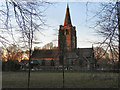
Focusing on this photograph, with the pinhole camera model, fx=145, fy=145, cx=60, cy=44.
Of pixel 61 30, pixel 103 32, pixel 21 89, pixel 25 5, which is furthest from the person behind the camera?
pixel 61 30

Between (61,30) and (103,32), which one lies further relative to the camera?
(61,30)

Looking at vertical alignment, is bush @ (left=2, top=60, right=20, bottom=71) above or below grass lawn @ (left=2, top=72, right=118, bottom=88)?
above

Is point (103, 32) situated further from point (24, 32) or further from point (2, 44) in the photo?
point (2, 44)

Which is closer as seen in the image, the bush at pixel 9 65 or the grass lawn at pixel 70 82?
the bush at pixel 9 65

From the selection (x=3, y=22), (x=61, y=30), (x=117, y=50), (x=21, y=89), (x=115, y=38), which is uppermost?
(x=61, y=30)

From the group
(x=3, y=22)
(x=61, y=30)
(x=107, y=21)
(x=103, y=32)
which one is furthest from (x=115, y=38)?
(x=61, y=30)

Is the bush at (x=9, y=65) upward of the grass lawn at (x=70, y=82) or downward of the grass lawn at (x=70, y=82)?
upward

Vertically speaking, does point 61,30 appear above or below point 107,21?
above

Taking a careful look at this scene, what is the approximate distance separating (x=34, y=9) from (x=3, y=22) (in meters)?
0.77

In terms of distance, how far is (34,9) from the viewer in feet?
10.7

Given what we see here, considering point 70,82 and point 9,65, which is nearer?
point 9,65

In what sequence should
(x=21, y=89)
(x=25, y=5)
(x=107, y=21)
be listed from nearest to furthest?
(x=25, y=5), (x=107, y=21), (x=21, y=89)

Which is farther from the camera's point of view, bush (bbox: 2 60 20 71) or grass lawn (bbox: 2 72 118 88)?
grass lawn (bbox: 2 72 118 88)

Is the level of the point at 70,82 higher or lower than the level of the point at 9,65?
lower
